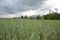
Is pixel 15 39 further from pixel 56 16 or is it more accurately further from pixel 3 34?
pixel 56 16

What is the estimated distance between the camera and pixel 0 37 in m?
2.09

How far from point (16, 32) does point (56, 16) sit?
14.6 ft

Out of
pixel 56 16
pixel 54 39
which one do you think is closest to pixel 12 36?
pixel 54 39

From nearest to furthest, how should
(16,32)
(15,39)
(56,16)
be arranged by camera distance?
(15,39) → (16,32) → (56,16)

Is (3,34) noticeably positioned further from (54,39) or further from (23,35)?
(54,39)

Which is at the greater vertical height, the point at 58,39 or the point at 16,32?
the point at 16,32

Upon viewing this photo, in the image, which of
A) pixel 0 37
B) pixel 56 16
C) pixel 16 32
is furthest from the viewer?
pixel 56 16

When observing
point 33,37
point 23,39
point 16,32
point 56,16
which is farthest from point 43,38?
point 56,16

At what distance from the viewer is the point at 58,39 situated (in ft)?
7.67

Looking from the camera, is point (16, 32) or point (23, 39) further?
point (16, 32)

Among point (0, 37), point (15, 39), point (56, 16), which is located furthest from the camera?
point (56, 16)

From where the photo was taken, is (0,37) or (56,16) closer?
(0,37)

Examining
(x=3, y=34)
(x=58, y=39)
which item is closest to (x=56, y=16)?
(x=58, y=39)

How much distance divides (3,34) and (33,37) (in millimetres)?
471
